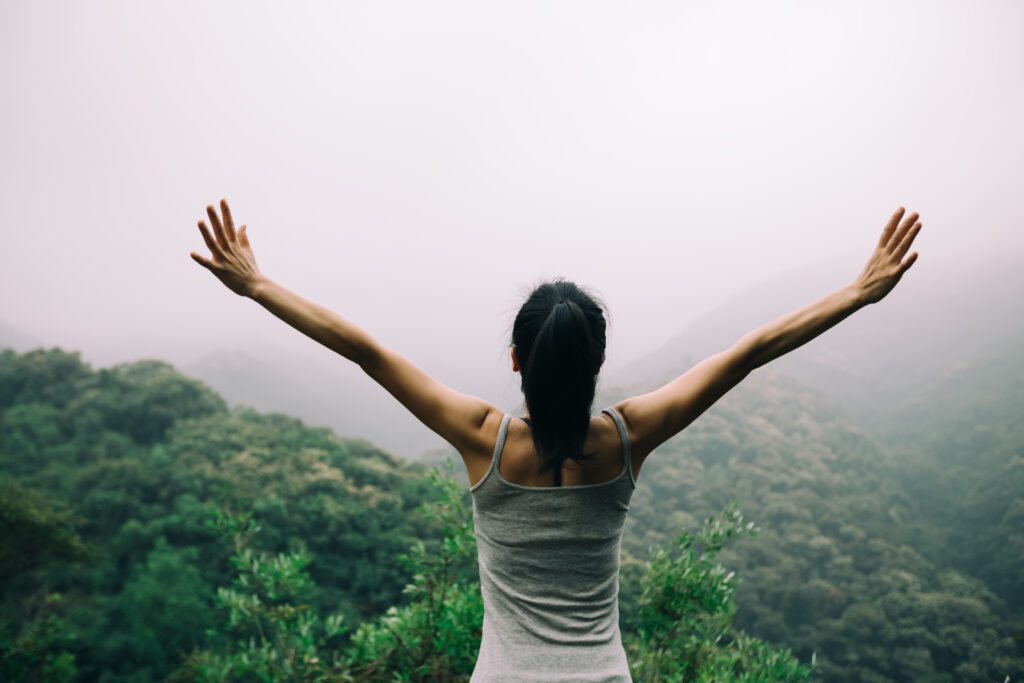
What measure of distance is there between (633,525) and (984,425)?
21.4 metres

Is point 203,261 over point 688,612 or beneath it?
over

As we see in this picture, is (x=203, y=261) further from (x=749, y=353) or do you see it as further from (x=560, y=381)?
(x=749, y=353)

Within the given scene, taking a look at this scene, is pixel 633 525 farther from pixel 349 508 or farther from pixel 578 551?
pixel 578 551

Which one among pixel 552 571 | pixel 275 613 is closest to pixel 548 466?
pixel 552 571

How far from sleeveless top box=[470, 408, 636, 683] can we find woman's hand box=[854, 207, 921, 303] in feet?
2.81

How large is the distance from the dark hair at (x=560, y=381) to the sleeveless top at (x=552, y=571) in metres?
0.08

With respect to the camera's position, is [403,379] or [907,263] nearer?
[403,379]

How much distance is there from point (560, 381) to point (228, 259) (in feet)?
3.04

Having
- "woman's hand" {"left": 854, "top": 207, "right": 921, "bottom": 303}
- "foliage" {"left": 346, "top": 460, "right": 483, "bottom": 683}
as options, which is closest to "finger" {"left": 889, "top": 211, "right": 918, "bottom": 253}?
"woman's hand" {"left": 854, "top": 207, "right": 921, "bottom": 303}

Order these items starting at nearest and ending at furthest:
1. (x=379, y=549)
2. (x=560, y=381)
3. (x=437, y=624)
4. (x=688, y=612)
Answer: (x=560, y=381) < (x=437, y=624) < (x=688, y=612) < (x=379, y=549)

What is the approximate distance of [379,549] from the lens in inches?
763

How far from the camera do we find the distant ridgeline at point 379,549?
14.1 feet

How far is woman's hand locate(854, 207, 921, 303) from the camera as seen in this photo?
1670mm

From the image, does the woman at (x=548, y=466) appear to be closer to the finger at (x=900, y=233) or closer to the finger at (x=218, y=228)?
the finger at (x=218, y=228)
